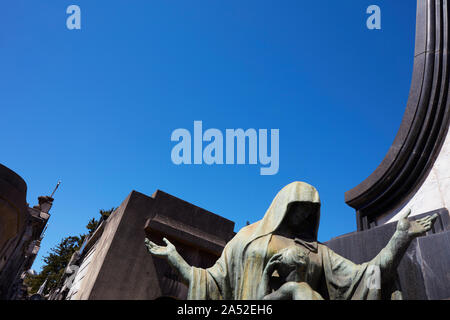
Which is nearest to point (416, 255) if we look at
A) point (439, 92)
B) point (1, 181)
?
point (439, 92)

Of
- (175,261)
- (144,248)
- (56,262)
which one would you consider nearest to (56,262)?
(56,262)

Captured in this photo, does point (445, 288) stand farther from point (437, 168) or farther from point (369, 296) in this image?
point (437, 168)

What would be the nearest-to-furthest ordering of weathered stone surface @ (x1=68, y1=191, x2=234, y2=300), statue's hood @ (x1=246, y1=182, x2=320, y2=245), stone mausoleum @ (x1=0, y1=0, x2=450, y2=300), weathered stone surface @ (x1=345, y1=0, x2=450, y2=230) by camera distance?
statue's hood @ (x1=246, y1=182, x2=320, y2=245)
stone mausoleum @ (x1=0, y1=0, x2=450, y2=300)
weathered stone surface @ (x1=345, y1=0, x2=450, y2=230)
weathered stone surface @ (x1=68, y1=191, x2=234, y2=300)

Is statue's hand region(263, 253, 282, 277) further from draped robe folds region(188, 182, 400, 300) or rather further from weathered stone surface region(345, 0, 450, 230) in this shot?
weathered stone surface region(345, 0, 450, 230)

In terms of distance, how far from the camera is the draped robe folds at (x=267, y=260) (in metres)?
2.83

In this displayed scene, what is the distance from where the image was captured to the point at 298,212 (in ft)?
11.0

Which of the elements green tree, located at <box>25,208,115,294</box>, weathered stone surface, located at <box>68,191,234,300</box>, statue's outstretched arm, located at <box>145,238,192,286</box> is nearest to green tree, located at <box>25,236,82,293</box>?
green tree, located at <box>25,208,115,294</box>

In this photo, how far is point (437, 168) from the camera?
4773 mm

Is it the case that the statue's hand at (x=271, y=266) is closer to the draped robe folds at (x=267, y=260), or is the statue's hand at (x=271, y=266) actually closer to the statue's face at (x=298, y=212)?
the draped robe folds at (x=267, y=260)

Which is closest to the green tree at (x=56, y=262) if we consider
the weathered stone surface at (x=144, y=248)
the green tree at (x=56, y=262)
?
the green tree at (x=56, y=262)

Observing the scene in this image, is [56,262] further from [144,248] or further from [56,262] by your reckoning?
[144,248]

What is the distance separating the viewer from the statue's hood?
131 inches

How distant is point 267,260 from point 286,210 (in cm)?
61
